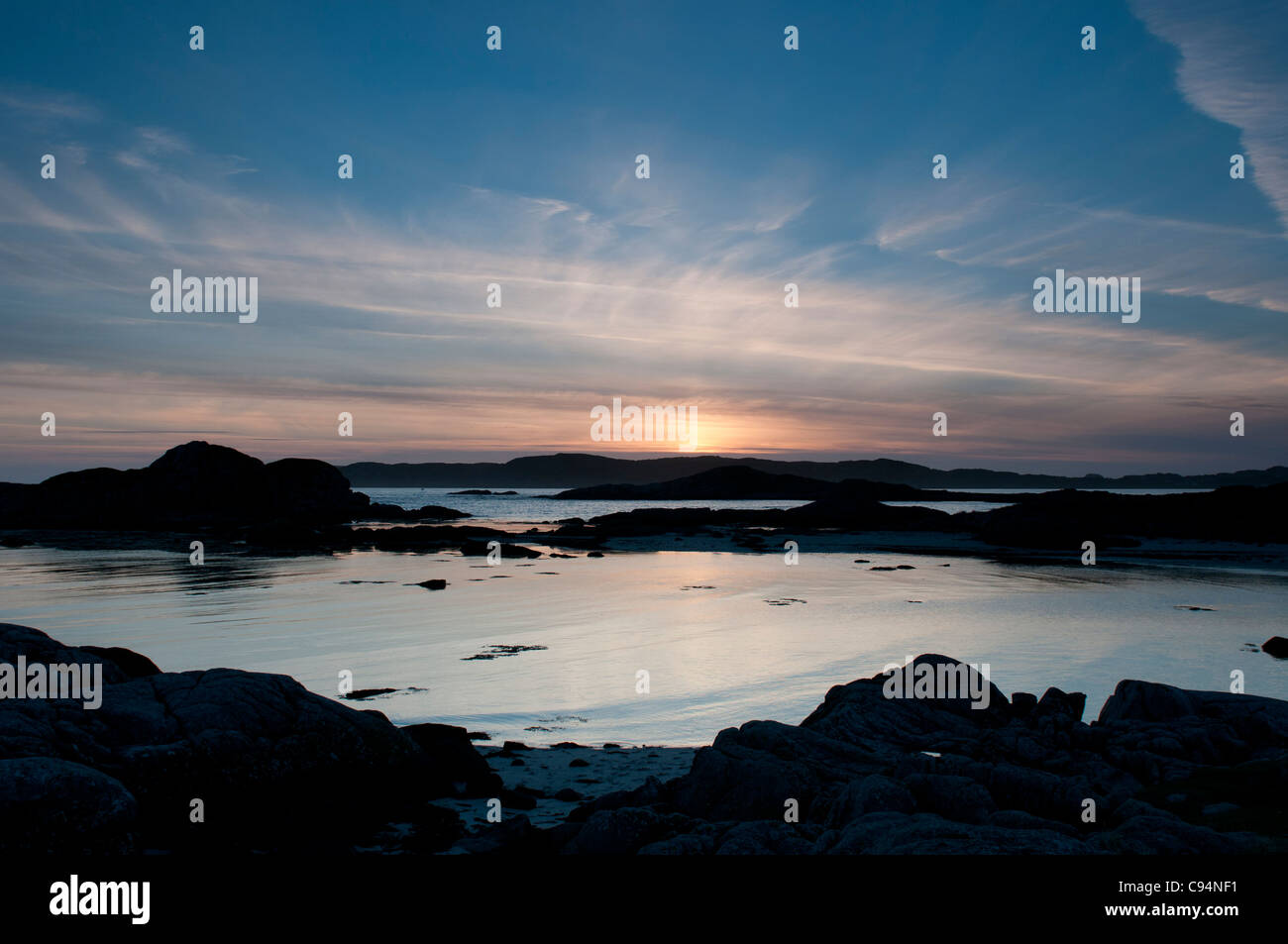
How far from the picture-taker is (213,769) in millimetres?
8602

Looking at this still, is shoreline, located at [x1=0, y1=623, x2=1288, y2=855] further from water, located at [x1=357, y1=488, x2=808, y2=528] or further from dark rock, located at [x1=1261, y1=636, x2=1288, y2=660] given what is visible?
water, located at [x1=357, y1=488, x2=808, y2=528]

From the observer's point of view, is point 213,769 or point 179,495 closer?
point 213,769

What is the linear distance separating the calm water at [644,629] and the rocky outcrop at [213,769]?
3722 mm

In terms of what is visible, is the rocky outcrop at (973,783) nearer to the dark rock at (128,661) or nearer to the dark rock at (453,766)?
the dark rock at (453,766)

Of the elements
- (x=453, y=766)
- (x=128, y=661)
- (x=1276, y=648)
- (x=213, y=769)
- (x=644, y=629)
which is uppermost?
(x=128, y=661)

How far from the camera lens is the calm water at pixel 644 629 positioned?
51.3 feet

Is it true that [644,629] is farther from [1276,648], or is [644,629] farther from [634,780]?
[1276,648]

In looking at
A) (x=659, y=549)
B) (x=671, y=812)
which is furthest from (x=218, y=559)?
(x=671, y=812)

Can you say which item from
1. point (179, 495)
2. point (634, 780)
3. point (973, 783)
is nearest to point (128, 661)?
point (634, 780)

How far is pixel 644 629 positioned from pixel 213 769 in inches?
613

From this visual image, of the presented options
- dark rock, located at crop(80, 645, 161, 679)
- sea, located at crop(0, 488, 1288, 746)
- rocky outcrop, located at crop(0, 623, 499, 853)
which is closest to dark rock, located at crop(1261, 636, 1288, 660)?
sea, located at crop(0, 488, 1288, 746)

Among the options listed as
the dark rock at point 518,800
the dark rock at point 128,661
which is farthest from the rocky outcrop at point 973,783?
the dark rock at point 128,661
